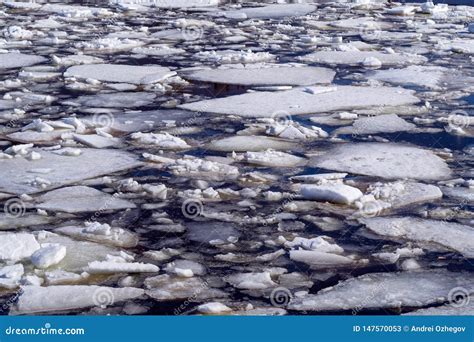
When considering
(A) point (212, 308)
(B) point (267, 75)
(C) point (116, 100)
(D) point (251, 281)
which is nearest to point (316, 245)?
(D) point (251, 281)

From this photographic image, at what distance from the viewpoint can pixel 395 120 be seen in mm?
4625

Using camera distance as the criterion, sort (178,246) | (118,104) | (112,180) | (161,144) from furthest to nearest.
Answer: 1. (118,104)
2. (161,144)
3. (112,180)
4. (178,246)

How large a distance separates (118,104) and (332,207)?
2.06 m

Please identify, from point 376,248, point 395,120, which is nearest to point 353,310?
point 376,248

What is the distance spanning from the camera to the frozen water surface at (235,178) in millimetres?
2602

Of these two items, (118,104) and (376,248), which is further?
(118,104)

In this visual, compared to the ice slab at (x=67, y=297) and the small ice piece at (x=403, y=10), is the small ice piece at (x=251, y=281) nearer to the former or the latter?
the ice slab at (x=67, y=297)

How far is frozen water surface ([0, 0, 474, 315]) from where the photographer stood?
8.54 feet

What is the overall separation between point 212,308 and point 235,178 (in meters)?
1.22

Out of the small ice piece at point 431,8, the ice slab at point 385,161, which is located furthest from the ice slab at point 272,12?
the ice slab at point 385,161

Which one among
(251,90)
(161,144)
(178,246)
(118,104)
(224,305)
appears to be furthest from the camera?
(251,90)

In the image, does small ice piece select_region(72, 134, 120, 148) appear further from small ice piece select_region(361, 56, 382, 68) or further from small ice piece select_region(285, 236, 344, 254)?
small ice piece select_region(361, 56, 382, 68)

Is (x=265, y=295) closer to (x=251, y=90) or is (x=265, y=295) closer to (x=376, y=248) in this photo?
(x=376, y=248)

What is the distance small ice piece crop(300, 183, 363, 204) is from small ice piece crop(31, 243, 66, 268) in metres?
1.03
